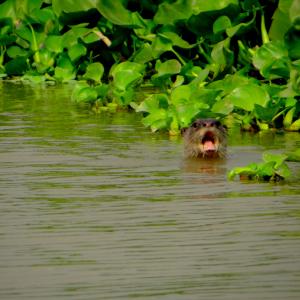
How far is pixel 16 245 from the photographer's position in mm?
6137

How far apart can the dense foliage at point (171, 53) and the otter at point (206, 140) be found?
26.6 inches

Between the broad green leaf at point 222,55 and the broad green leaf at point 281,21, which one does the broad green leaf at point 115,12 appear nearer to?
the broad green leaf at point 222,55

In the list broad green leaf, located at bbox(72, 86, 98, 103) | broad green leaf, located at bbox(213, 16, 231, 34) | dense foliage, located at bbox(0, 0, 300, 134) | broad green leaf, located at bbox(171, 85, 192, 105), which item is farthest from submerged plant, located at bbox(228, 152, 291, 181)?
broad green leaf, located at bbox(72, 86, 98, 103)

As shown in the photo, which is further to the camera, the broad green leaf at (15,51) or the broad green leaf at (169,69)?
the broad green leaf at (15,51)

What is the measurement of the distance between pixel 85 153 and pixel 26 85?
4986 millimetres

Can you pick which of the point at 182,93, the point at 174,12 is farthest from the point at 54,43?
the point at 182,93

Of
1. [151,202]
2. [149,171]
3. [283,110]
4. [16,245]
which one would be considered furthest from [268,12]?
[16,245]

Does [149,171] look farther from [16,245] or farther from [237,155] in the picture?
[16,245]

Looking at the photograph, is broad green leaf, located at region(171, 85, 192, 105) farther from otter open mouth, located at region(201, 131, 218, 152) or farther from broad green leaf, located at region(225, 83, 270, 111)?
otter open mouth, located at region(201, 131, 218, 152)

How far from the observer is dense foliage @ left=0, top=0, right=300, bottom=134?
9.72m

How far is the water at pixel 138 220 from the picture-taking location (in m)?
5.40

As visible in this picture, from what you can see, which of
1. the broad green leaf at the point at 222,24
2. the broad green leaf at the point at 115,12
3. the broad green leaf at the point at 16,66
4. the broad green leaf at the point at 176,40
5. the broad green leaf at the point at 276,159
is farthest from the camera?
the broad green leaf at the point at 16,66

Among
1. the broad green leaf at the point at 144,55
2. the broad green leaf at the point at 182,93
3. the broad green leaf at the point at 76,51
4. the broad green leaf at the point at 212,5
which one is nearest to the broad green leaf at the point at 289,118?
the broad green leaf at the point at 182,93

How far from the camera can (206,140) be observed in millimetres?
8742
